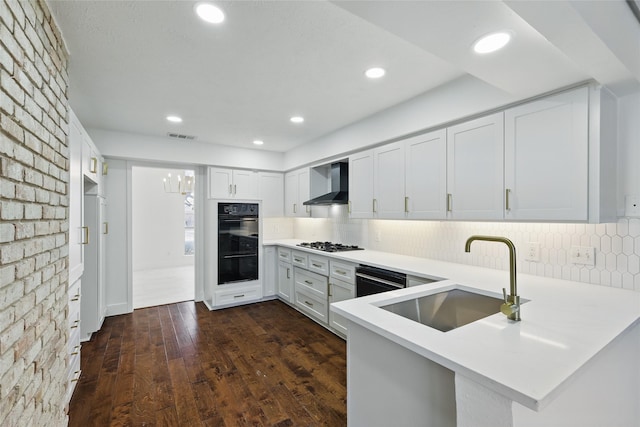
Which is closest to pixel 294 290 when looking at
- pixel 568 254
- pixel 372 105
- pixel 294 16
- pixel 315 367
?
pixel 315 367

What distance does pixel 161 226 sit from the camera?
7.28 meters

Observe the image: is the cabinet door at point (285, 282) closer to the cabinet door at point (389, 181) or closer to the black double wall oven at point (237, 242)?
the black double wall oven at point (237, 242)

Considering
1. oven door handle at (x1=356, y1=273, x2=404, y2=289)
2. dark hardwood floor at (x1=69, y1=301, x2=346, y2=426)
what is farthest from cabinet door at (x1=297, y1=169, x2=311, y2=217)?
oven door handle at (x1=356, y1=273, x2=404, y2=289)

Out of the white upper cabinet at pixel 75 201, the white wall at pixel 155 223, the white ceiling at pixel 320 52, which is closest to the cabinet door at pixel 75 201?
the white upper cabinet at pixel 75 201

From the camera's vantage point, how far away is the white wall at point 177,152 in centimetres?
373

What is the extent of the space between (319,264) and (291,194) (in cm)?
165

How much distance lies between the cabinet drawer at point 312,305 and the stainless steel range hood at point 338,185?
1.22 metres

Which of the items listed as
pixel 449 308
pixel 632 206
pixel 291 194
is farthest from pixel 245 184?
pixel 632 206

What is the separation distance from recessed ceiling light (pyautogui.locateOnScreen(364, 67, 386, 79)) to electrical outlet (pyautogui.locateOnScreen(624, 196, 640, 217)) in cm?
176

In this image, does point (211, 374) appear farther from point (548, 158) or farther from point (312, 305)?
point (548, 158)

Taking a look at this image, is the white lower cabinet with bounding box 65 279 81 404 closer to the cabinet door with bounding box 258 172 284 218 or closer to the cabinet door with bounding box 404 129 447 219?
the cabinet door with bounding box 258 172 284 218

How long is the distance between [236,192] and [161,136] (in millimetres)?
1243

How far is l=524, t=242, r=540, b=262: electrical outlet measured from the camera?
2.21 m

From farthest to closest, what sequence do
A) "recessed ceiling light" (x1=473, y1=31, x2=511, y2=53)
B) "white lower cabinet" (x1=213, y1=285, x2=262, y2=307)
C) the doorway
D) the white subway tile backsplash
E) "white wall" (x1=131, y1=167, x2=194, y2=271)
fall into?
"white wall" (x1=131, y1=167, x2=194, y2=271), the doorway, "white lower cabinet" (x1=213, y1=285, x2=262, y2=307), the white subway tile backsplash, "recessed ceiling light" (x1=473, y1=31, x2=511, y2=53)
